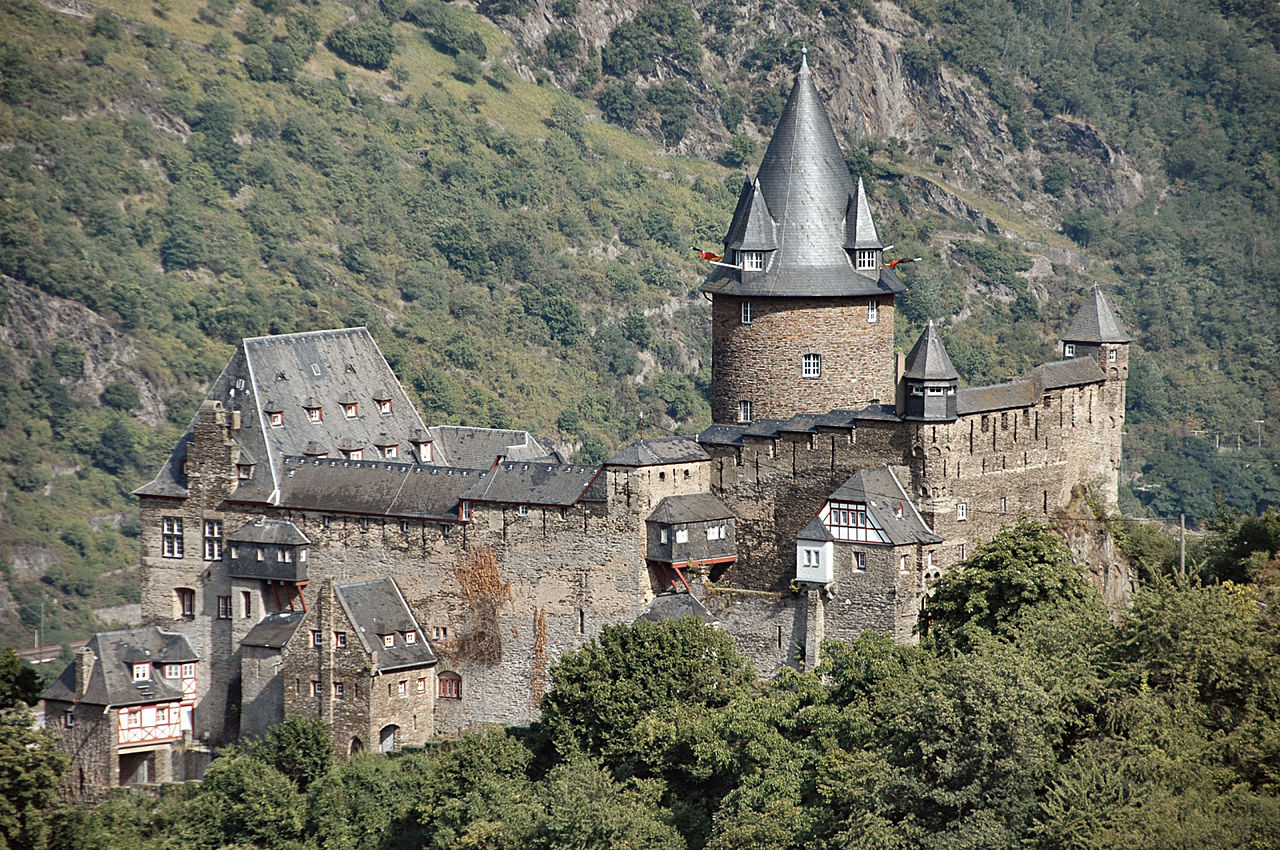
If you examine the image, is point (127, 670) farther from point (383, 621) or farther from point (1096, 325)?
point (1096, 325)

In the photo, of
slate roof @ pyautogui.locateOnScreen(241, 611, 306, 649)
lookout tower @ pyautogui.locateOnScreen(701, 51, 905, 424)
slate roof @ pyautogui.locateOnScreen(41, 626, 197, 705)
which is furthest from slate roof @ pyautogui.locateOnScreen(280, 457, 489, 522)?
lookout tower @ pyautogui.locateOnScreen(701, 51, 905, 424)

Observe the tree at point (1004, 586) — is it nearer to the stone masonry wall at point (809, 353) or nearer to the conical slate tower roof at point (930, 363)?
the conical slate tower roof at point (930, 363)

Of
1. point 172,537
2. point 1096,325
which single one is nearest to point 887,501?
point 1096,325

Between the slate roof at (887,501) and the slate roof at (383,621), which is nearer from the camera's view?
the slate roof at (887,501)

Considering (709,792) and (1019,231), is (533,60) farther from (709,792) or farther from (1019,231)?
(709,792)

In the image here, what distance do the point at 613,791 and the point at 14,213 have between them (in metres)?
74.9

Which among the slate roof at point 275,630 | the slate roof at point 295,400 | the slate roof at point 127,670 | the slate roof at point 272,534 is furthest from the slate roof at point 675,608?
the slate roof at point 127,670

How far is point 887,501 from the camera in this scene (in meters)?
55.0

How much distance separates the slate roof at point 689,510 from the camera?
57.0 m

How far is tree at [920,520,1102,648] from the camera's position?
52406 millimetres

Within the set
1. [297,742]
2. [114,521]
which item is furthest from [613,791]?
[114,521]

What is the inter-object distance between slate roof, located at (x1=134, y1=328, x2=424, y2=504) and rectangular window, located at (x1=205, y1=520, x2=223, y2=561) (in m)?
1.22

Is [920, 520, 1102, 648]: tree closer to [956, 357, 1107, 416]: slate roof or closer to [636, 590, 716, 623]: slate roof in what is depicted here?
[956, 357, 1107, 416]: slate roof

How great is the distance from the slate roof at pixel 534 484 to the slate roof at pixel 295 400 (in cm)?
690
